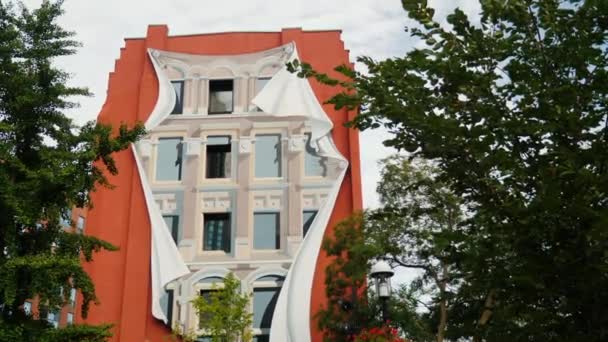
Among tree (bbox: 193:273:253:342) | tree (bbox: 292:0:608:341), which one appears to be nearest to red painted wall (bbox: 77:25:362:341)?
tree (bbox: 193:273:253:342)

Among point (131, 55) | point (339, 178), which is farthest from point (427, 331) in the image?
point (131, 55)

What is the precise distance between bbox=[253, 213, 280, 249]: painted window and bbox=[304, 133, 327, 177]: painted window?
192cm

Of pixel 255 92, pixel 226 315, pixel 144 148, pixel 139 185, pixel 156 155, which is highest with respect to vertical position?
pixel 255 92

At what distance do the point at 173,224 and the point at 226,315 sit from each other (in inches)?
214

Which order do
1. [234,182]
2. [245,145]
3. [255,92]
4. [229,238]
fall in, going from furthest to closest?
[255,92] → [245,145] → [234,182] → [229,238]

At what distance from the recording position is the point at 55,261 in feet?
40.4

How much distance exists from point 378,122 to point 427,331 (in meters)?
13.7

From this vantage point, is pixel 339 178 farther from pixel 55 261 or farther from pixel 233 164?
pixel 55 261

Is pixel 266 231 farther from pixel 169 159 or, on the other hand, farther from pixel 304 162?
pixel 169 159

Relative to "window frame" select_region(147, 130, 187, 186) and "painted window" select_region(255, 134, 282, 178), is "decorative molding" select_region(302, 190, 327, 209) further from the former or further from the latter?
"window frame" select_region(147, 130, 187, 186)

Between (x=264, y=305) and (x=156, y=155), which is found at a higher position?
(x=156, y=155)

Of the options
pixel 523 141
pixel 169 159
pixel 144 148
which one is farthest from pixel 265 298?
pixel 523 141

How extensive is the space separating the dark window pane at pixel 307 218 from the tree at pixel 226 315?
3.70 meters

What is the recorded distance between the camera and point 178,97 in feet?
82.2
